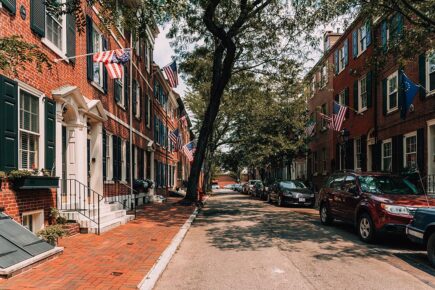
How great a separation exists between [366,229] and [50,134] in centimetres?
792

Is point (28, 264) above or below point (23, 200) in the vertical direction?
below

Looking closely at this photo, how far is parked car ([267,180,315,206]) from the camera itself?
22172mm

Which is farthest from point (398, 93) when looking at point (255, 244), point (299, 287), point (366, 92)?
point (299, 287)

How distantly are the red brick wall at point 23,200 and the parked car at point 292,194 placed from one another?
45.5 ft

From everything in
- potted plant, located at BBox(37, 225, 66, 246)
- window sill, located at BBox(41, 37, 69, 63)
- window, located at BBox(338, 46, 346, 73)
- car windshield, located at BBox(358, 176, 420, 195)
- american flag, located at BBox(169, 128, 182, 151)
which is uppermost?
window, located at BBox(338, 46, 346, 73)

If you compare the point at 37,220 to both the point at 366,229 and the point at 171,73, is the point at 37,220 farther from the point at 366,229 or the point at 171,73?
the point at 171,73

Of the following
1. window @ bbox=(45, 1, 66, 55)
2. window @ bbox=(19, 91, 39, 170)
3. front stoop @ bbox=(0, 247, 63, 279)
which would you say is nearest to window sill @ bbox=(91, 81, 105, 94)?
window @ bbox=(45, 1, 66, 55)

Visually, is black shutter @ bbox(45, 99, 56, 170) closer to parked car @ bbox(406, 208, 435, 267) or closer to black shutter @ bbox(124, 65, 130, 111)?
parked car @ bbox(406, 208, 435, 267)

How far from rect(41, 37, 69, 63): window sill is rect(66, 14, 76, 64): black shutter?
0.30m

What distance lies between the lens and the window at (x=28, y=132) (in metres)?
9.34

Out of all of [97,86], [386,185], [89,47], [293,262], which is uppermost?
[89,47]

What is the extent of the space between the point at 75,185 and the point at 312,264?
6908 mm

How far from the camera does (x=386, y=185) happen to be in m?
11.2

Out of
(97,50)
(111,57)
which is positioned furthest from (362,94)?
(111,57)
